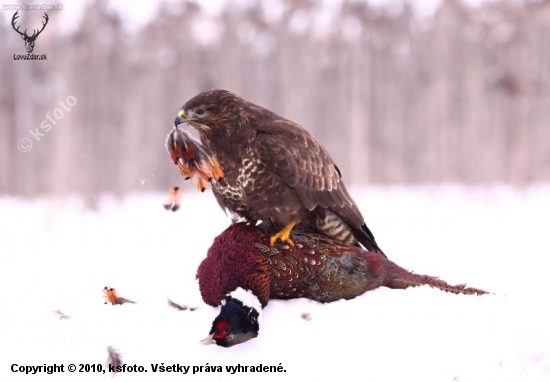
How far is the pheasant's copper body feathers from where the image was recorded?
3.17 m

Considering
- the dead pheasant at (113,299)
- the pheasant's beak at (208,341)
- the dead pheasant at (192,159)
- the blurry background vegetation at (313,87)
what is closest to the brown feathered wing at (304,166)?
the dead pheasant at (192,159)

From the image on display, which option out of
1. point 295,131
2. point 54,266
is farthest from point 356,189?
point 295,131

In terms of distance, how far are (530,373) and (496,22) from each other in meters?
9.79

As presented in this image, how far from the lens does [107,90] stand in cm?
947

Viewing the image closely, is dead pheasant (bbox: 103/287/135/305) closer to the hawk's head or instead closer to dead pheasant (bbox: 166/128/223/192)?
dead pheasant (bbox: 166/128/223/192)

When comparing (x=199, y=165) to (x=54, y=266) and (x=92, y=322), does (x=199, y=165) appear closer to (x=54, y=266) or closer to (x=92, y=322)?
(x=92, y=322)

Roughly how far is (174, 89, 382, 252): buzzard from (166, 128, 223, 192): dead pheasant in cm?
8

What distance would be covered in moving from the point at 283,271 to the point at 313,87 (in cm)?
819

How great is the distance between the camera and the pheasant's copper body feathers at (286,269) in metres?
3.17

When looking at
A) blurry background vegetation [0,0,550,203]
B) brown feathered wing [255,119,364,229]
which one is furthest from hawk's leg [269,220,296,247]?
blurry background vegetation [0,0,550,203]

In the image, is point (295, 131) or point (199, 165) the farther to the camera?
point (295, 131)

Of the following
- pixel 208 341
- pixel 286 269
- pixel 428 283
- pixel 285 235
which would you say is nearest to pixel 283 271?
pixel 286 269

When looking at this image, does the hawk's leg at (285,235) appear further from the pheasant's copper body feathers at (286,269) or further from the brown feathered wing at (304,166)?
the brown feathered wing at (304,166)

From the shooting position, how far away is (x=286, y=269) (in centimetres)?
325
